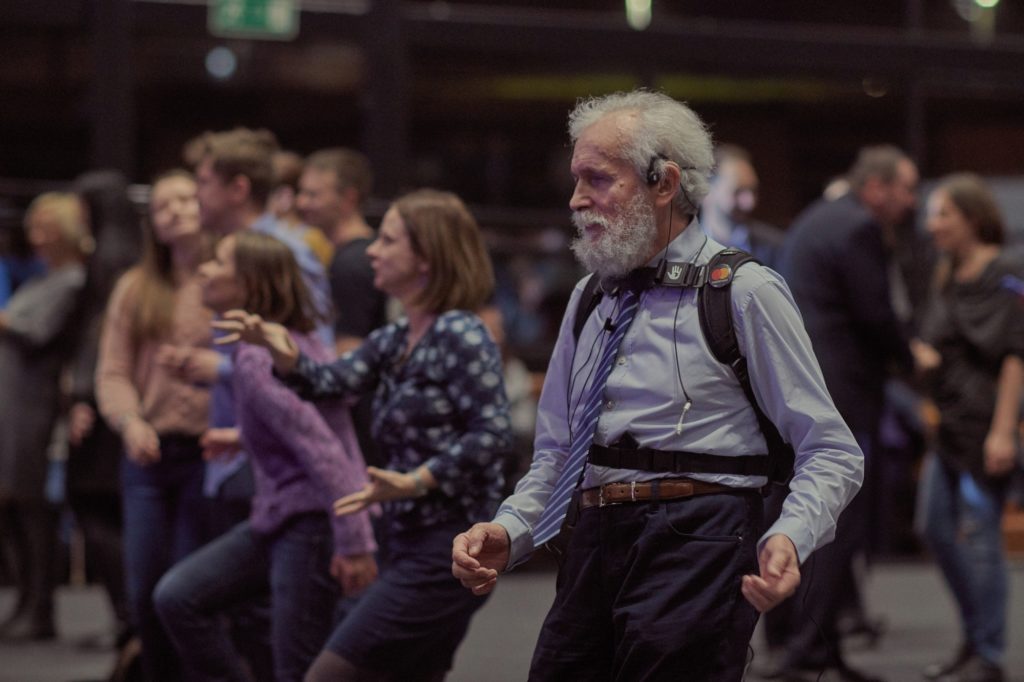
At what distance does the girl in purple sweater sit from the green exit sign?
5231mm

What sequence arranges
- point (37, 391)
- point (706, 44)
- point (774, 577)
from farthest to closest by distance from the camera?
point (706, 44)
point (37, 391)
point (774, 577)

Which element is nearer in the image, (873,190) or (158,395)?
(158,395)

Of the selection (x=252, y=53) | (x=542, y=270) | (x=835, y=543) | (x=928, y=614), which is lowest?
(x=928, y=614)

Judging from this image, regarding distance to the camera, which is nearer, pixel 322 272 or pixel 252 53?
pixel 322 272

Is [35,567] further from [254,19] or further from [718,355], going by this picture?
[718,355]

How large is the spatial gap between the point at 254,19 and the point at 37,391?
3020 millimetres

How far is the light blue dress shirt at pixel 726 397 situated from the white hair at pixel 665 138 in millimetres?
115

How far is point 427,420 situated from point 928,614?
15.9 feet

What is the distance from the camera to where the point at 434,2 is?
10.3 m

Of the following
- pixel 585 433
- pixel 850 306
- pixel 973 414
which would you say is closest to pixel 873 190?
pixel 850 306

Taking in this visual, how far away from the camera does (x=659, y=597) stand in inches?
127

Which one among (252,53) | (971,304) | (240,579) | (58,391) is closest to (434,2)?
(252,53)

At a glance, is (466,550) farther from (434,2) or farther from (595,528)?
(434,2)

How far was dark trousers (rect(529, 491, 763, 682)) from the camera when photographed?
127 inches
